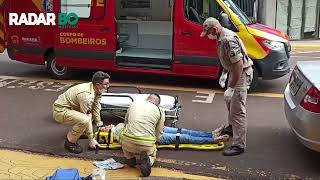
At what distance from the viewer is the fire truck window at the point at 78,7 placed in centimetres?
942

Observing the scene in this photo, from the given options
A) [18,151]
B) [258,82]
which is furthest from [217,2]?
[18,151]

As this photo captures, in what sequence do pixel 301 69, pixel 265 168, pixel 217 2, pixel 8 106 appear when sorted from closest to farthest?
1. pixel 265 168
2. pixel 301 69
3. pixel 8 106
4. pixel 217 2

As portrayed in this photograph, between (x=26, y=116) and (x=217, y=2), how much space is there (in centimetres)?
399

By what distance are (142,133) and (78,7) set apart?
5.01m

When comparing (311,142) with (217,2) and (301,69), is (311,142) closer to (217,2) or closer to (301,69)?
(301,69)

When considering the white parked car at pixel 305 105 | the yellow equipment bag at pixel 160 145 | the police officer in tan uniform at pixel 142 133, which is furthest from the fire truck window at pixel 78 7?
the white parked car at pixel 305 105

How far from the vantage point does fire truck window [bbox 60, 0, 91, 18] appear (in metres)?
9.42

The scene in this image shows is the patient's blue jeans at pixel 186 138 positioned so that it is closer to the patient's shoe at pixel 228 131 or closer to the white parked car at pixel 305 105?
the patient's shoe at pixel 228 131

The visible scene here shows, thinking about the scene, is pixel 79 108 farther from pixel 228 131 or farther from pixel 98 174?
pixel 228 131

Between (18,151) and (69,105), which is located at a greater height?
(69,105)

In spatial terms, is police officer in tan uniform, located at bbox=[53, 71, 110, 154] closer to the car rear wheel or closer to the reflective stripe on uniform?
the reflective stripe on uniform

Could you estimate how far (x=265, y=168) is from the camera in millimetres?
5344

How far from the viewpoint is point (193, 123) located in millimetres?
7016

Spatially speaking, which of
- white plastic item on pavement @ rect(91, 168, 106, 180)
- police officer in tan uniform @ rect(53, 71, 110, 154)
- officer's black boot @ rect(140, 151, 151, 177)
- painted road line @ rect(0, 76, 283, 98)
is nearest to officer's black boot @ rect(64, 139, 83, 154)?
police officer in tan uniform @ rect(53, 71, 110, 154)
